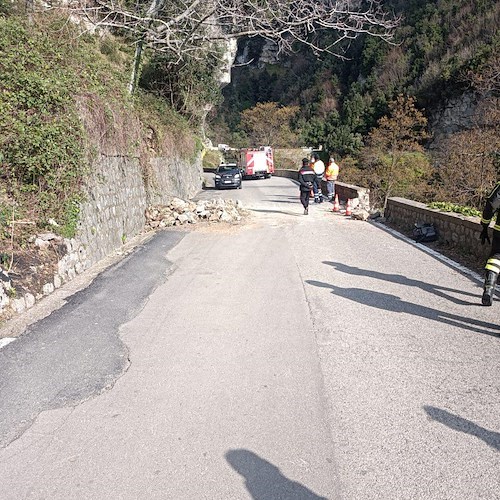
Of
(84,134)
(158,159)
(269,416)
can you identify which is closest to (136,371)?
(269,416)

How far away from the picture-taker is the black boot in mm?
5695

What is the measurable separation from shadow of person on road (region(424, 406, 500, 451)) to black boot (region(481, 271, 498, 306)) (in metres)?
2.75

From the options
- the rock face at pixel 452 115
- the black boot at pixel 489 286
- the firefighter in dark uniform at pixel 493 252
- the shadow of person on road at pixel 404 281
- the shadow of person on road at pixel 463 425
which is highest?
the rock face at pixel 452 115

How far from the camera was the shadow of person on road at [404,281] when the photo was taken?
6618 millimetres

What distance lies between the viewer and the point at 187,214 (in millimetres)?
13328

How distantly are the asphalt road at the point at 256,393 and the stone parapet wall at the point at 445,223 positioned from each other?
1791mm

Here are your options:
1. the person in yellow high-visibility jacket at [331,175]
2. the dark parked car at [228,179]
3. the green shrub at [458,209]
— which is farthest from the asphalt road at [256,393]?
the dark parked car at [228,179]

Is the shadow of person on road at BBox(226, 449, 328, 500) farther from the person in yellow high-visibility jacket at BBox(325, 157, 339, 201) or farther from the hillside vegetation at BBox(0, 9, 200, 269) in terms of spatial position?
the person in yellow high-visibility jacket at BBox(325, 157, 339, 201)

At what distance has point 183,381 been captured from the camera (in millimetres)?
4070

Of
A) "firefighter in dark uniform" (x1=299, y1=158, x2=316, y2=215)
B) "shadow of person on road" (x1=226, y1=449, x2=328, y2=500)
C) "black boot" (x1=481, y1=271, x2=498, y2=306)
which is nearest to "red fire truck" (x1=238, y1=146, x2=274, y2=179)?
"firefighter in dark uniform" (x1=299, y1=158, x2=316, y2=215)

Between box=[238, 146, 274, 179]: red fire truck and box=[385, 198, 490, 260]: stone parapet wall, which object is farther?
box=[238, 146, 274, 179]: red fire truck

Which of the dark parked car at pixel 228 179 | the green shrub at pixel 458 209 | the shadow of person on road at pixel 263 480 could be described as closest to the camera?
the shadow of person on road at pixel 263 480

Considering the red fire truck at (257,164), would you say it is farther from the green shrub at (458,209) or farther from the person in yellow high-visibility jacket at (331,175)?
the green shrub at (458,209)

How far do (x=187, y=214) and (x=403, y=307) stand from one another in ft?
27.5
